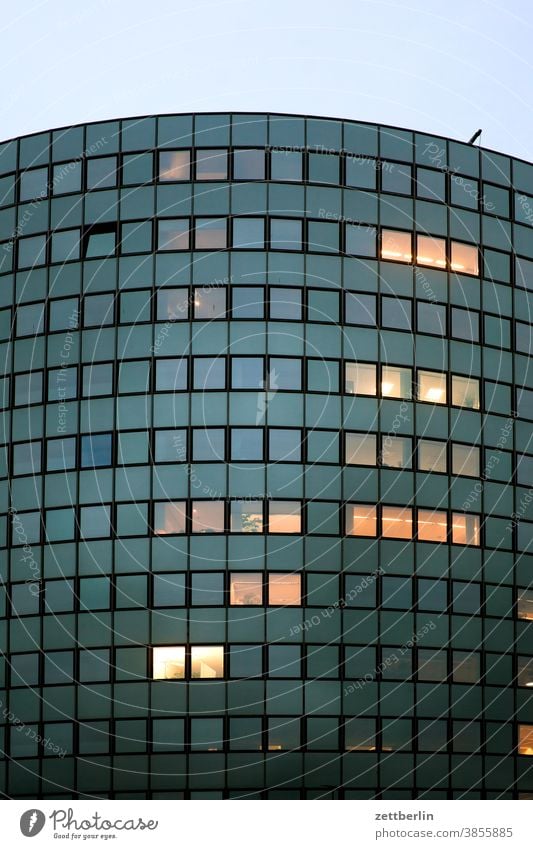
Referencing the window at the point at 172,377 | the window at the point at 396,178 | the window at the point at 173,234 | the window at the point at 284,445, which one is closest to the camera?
the window at the point at 284,445

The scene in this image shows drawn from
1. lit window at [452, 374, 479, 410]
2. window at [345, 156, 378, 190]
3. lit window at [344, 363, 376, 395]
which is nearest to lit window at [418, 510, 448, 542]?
lit window at [452, 374, 479, 410]

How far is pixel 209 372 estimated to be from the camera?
1896 inches

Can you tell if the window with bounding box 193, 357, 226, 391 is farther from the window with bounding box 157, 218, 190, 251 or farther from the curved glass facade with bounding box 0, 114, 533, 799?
the window with bounding box 157, 218, 190, 251

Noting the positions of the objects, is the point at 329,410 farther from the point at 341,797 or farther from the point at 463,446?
the point at 341,797

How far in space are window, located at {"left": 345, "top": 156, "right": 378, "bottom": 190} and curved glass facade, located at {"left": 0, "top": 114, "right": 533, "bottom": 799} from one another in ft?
0.27

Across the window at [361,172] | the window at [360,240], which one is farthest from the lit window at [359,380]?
the window at [361,172]

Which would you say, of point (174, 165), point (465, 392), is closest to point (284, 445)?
point (465, 392)

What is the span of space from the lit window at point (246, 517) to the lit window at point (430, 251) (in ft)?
37.1

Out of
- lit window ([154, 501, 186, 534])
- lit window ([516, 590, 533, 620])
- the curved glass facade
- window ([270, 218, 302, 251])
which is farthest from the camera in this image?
lit window ([516, 590, 533, 620])

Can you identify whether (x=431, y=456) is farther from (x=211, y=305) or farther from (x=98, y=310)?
(x=98, y=310)

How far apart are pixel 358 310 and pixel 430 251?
3905 millimetres

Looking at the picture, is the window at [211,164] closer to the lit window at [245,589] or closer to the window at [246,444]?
the window at [246,444]

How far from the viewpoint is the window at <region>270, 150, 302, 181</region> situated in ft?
163

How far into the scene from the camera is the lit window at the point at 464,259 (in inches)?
2008
